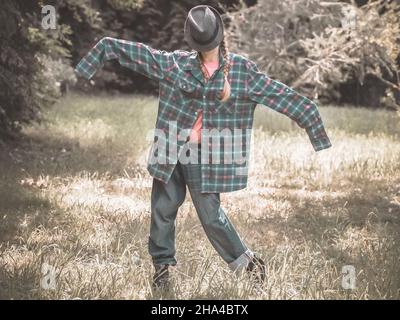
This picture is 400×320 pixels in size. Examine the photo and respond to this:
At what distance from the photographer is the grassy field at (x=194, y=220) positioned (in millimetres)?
3996

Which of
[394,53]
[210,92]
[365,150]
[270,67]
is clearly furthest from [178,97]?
[270,67]

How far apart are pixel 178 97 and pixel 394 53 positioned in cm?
430

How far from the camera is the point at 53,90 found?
10719 millimetres

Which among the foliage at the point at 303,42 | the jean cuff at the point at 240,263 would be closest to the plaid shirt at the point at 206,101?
the jean cuff at the point at 240,263

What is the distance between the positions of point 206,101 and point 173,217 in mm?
710

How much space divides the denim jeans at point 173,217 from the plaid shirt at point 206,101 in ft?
0.25

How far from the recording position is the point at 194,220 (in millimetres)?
5922
